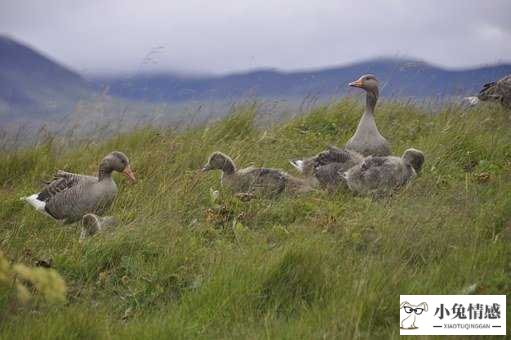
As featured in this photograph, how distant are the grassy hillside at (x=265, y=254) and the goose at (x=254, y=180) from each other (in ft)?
0.82

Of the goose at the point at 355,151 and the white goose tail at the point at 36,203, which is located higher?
the goose at the point at 355,151

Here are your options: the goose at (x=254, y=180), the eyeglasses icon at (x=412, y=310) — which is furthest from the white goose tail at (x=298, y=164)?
the eyeglasses icon at (x=412, y=310)

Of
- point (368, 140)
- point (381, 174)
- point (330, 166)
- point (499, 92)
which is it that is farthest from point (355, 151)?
point (499, 92)

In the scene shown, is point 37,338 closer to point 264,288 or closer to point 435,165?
point 264,288

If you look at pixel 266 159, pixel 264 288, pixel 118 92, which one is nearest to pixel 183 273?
pixel 264 288

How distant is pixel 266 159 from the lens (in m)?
10.6

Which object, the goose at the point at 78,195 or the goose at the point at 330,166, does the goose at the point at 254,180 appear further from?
the goose at the point at 78,195

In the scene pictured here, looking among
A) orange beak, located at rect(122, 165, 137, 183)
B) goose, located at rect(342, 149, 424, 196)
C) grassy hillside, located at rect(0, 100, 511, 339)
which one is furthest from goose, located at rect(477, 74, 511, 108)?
orange beak, located at rect(122, 165, 137, 183)

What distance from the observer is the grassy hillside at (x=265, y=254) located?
562 centimetres

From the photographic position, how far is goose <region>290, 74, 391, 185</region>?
934cm

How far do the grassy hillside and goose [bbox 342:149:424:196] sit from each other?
7.5 inches

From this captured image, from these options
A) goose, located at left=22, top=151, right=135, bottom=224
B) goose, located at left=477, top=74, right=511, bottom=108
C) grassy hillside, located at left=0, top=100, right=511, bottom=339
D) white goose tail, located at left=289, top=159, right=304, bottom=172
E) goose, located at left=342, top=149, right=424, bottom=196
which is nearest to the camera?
grassy hillside, located at left=0, top=100, right=511, bottom=339

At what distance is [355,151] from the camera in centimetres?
1033

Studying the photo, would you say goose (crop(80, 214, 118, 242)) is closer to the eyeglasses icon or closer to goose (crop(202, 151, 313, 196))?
goose (crop(202, 151, 313, 196))
